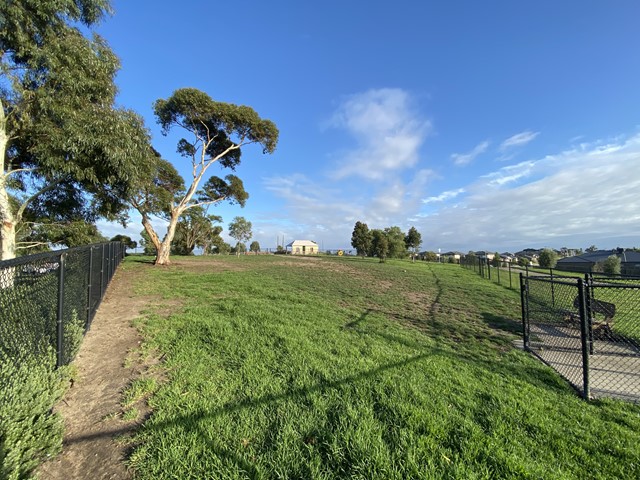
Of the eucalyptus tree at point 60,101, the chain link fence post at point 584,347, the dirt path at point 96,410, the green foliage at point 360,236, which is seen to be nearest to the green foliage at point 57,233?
the eucalyptus tree at point 60,101

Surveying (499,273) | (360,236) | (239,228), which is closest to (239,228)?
(239,228)

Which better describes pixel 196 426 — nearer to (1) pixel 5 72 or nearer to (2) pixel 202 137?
(1) pixel 5 72

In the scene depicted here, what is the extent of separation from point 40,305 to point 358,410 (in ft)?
10.4

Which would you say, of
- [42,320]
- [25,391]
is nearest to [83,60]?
[42,320]

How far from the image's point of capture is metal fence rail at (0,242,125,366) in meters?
2.03

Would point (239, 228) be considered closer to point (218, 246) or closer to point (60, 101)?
point (218, 246)

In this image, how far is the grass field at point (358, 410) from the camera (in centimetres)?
196

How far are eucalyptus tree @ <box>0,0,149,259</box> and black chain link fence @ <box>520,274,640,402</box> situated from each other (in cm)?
1050

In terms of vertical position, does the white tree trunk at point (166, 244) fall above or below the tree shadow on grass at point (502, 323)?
above

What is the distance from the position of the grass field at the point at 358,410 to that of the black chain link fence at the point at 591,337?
1.32 feet

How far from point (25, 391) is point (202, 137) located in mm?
18774

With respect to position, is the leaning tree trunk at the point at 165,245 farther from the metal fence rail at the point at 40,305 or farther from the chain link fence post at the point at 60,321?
the chain link fence post at the point at 60,321

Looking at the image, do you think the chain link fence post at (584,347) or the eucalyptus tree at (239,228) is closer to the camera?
the chain link fence post at (584,347)

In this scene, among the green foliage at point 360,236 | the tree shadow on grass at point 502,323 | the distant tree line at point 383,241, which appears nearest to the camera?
the tree shadow on grass at point 502,323
